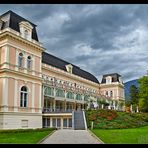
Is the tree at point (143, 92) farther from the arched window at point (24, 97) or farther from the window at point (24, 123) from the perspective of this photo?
the window at point (24, 123)

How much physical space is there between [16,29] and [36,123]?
1042cm

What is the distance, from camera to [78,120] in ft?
93.1

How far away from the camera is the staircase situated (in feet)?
87.2

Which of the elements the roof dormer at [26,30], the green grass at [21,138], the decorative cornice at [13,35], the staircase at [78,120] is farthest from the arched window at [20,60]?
the green grass at [21,138]

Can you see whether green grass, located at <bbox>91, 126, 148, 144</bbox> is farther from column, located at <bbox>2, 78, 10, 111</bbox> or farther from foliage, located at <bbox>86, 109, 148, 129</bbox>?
column, located at <bbox>2, 78, 10, 111</bbox>

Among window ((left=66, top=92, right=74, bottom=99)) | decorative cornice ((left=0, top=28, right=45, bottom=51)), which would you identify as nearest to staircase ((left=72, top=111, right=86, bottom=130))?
window ((left=66, top=92, right=74, bottom=99))

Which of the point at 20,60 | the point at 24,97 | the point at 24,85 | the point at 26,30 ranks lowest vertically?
the point at 24,97

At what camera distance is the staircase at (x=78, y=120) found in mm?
26575

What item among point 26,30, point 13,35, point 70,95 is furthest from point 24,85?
point 70,95

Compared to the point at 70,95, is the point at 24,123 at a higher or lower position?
lower

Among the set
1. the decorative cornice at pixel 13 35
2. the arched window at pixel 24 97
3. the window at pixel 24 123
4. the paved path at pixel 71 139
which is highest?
the decorative cornice at pixel 13 35

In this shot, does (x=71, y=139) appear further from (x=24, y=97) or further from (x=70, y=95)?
(x=70, y=95)
